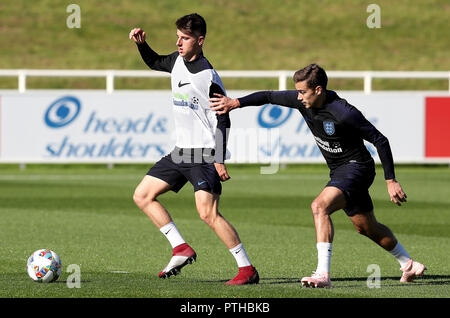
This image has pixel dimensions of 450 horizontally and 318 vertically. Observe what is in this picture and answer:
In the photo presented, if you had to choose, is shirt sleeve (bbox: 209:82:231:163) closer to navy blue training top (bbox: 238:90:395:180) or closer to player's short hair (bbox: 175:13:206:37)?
navy blue training top (bbox: 238:90:395:180)

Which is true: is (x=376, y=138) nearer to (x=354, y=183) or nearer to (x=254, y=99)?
(x=354, y=183)

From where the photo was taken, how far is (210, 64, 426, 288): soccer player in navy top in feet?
26.7

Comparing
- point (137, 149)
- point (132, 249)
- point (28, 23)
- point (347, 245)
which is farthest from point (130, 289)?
point (28, 23)

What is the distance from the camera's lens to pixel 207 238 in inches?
482

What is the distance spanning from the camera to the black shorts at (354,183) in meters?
8.35

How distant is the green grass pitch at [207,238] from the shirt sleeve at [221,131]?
1.05 m

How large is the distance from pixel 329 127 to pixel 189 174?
48.7 inches

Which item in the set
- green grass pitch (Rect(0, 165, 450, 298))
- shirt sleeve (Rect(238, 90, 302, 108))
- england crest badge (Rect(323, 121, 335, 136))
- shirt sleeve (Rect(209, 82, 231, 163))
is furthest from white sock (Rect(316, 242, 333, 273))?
shirt sleeve (Rect(238, 90, 302, 108))

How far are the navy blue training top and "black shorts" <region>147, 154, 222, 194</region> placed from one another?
64 centimetres

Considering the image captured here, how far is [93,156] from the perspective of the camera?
21984 mm

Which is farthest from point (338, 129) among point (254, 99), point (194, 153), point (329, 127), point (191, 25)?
point (191, 25)

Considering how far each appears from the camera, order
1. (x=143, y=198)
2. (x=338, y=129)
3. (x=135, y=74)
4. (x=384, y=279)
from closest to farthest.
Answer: (x=338, y=129) → (x=143, y=198) → (x=384, y=279) → (x=135, y=74)

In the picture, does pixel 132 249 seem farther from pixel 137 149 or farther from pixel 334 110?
pixel 137 149
